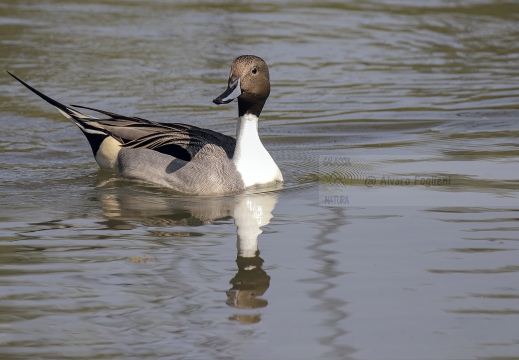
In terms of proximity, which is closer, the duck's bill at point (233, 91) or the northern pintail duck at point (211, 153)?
the duck's bill at point (233, 91)

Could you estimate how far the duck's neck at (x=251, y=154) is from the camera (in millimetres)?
8086

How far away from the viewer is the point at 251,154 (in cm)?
814

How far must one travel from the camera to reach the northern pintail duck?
26.1 feet

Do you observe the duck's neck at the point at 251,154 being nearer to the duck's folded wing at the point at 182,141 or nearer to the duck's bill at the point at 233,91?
the duck's folded wing at the point at 182,141

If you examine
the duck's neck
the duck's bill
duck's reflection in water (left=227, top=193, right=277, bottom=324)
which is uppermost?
the duck's bill

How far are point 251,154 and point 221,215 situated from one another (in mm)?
1058

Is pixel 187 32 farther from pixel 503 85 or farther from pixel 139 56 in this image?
pixel 503 85

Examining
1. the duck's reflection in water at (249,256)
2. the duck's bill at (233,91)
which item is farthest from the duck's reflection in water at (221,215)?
the duck's bill at (233,91)

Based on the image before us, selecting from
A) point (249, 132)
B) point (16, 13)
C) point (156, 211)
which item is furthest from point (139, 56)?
point (156, 211)

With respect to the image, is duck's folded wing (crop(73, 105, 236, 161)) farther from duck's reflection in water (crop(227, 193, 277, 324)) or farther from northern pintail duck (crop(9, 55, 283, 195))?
duck's reflection in water (crop(227, 193, 277, 324))

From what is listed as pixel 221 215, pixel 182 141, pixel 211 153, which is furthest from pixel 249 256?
pixel 182 141

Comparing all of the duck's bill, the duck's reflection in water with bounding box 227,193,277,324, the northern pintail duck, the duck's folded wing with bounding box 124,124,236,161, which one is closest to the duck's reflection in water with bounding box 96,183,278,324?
the duck's reflection in water with bounding box 227,193,277,324

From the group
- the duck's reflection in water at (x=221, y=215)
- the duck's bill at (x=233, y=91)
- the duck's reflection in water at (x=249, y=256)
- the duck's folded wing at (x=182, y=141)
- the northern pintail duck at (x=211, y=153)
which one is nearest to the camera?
the duck's reflection in water at (x=249, y=256)

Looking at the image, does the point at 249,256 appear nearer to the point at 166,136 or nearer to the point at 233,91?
the point at 233,91
